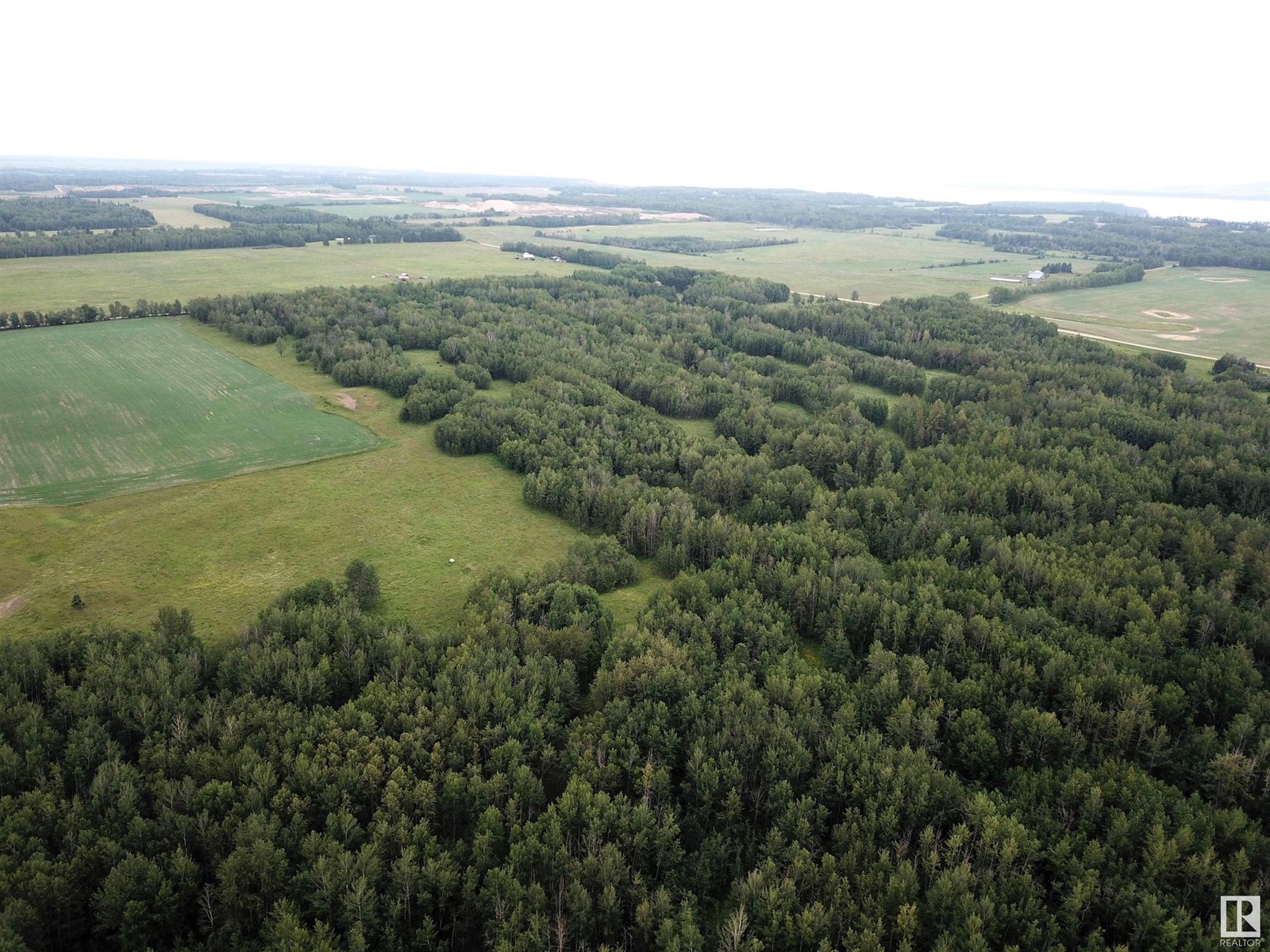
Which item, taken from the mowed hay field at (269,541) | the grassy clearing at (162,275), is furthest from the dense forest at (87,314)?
the mowed hay field at (269,541)

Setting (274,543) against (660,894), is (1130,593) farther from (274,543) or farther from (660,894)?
(274,543)

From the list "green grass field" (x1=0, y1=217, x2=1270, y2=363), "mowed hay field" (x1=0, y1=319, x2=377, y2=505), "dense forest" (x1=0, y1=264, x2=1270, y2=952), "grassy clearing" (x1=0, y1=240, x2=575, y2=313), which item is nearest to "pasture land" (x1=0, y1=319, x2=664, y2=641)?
"mowed hay field" (x1=0, y1=319, x2=377, y2=505)

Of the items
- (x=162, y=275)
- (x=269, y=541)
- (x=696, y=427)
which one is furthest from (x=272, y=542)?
(x=162, y=275)

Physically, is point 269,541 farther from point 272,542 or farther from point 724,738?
point 724,738

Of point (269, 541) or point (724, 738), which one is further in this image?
point (269, 541)

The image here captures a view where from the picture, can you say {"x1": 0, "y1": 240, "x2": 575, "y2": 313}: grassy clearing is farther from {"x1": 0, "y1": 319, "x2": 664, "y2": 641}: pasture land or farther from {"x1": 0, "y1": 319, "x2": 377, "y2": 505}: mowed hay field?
{"x1": 0, "y1": 319, "x2": 664, "y2": 641}: pasture land

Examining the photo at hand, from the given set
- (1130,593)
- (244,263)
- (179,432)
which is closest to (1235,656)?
(1130,593)

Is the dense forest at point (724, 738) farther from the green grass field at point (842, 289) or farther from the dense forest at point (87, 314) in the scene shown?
the dense forest at point (87, 314)
